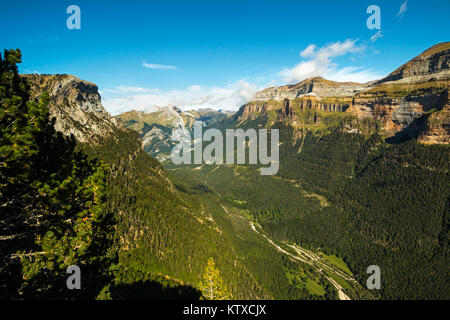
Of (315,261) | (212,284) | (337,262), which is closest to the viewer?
(212,284)

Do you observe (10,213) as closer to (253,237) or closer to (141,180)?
(141,180)

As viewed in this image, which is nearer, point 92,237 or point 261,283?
point 92,237

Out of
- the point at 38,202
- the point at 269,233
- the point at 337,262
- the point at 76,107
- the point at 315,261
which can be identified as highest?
the point at 76,107

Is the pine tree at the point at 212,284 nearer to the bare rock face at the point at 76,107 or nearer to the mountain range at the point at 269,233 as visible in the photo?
the mountain range at the point at 269,233

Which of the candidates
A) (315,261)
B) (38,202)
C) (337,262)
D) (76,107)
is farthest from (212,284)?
(76,107)

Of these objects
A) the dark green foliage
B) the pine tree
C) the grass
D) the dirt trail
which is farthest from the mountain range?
the dark green foliage

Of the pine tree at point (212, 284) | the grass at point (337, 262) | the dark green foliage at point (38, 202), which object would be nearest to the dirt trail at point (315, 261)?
the grass at point (337, 262)

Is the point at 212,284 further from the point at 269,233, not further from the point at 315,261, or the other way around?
the point at 269,233
